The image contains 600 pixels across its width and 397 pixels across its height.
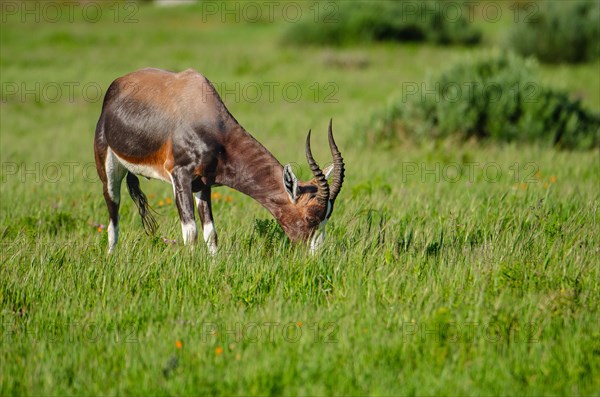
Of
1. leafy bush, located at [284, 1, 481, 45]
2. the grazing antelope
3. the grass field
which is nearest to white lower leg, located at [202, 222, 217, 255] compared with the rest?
the grazing antelope

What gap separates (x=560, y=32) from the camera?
25.8 m

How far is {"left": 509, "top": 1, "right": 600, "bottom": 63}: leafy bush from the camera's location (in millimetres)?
25828

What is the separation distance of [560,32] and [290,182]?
22.6m

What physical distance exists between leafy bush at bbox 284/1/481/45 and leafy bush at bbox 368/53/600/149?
15745mm

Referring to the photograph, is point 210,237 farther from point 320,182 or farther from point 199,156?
point 320,182

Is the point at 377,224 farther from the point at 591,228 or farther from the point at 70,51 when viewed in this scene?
the point at 70,51

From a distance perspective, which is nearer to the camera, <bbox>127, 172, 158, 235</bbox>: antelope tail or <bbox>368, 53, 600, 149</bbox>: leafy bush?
<bbox>127, 172, 158, 235</bbox>: antelope tail

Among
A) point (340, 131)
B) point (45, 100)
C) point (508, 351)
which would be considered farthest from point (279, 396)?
point (45, 100)
